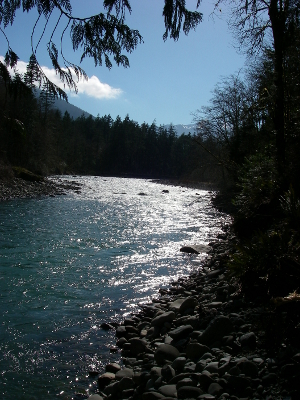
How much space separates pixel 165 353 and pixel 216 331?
747 millimetres

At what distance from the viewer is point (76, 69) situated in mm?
3668

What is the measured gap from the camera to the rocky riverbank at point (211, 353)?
331 centimetres

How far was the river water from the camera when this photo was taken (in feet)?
15.5

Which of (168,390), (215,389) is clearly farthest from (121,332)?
(215,389)

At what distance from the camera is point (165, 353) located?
4.55m

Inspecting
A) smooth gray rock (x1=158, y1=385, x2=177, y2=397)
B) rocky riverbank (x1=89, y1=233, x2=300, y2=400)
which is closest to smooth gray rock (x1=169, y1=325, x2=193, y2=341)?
rocky riverbank (x1=89, y1=233, x2=300, y2=400)

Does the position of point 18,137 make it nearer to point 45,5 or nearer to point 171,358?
point 45,5

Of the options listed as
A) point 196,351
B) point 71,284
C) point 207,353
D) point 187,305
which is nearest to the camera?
point 207,353

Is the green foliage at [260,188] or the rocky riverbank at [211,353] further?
the green foliage at [260,188]

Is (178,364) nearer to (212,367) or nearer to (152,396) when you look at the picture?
(212,367)

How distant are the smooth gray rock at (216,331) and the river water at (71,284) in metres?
1.47

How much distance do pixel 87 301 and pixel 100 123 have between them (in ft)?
381

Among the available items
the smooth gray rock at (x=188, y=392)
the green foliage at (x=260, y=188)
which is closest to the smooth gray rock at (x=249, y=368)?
the smooth gray rock at (x=188, y=392)

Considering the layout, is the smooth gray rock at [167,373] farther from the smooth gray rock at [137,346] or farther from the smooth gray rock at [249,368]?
the smooth gray rock at [137,346]
